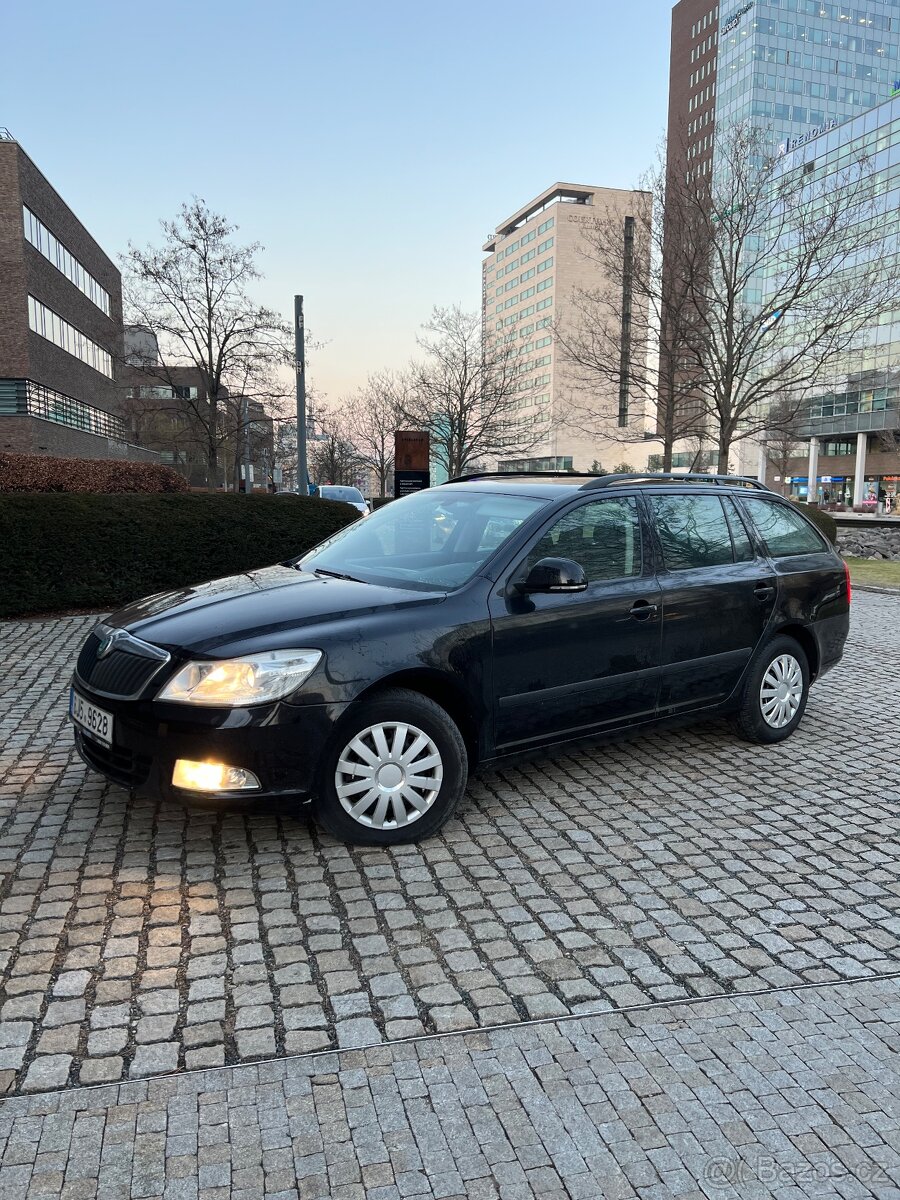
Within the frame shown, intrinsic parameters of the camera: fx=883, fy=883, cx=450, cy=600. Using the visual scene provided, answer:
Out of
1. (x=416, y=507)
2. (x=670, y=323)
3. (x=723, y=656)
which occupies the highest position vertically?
(x=670, y=323)

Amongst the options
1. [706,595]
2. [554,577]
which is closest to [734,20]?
[706,595]

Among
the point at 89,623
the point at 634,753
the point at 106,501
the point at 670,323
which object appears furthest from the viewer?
the point at 670,323

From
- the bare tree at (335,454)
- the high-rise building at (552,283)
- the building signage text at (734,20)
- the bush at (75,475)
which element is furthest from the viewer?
the high-rise building at (552,283)

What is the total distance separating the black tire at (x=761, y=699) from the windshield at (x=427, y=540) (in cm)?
181

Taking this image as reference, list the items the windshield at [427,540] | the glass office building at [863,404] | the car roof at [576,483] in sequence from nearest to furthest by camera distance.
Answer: the windshield at [427,540], the car roof at [576,483], the glass office building at [863,404]

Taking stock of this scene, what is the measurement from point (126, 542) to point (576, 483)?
7298 mm

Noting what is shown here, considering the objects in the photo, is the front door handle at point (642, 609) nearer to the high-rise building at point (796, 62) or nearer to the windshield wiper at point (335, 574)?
the windshield wiper at point (335, 574)

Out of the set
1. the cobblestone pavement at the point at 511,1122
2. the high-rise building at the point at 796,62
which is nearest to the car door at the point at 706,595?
the cobblestone pavement at the point at 511,1122

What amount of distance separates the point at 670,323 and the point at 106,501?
15.9 metres

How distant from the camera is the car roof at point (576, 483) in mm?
4750

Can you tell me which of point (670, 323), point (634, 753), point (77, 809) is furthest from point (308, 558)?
point (670, 323)

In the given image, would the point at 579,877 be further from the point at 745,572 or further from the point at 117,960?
the point at 745,572

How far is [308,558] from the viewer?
5.12 m

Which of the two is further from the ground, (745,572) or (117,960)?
(745,572)
